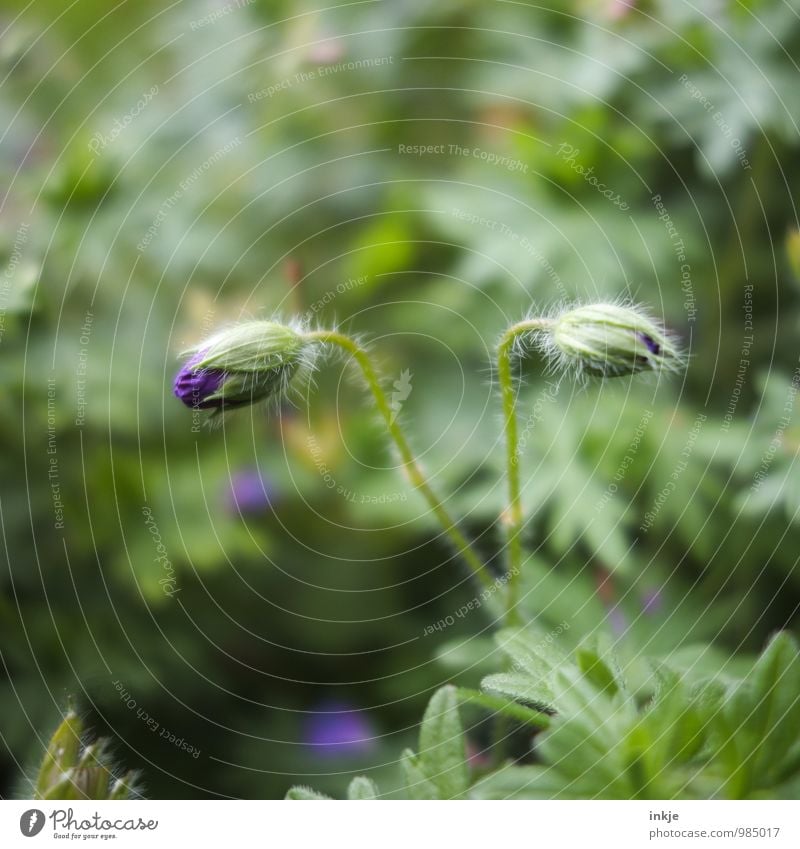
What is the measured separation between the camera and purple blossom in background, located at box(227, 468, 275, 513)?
1.05 metres

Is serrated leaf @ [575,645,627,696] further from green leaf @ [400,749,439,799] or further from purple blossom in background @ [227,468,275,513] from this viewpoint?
purple blossom in background @ [227,468,275,513]

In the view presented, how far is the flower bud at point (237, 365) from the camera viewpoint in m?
0.70

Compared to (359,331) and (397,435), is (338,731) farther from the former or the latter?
(359,331)

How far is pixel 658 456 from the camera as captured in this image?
1.00 m

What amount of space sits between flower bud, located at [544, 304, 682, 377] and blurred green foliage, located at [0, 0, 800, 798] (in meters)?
0.28

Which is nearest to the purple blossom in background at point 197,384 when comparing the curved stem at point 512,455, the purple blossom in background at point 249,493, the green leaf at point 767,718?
the curved stem at point 512,455

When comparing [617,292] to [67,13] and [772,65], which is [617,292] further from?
[67,13]

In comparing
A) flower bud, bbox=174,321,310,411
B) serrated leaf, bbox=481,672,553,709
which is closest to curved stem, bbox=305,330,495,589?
flower bud, bbox=174,321,310,411

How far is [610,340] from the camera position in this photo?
2.22ft

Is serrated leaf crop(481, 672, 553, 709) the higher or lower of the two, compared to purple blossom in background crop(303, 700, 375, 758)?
higher

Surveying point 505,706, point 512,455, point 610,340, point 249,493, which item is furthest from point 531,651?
point 249,493

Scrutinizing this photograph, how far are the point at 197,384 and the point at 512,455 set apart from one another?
0.27 metres

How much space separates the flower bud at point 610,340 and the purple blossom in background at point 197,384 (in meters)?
0.29

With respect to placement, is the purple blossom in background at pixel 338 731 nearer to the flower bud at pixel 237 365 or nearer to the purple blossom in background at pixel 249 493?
the purple blossom in background at pixel 249 493
